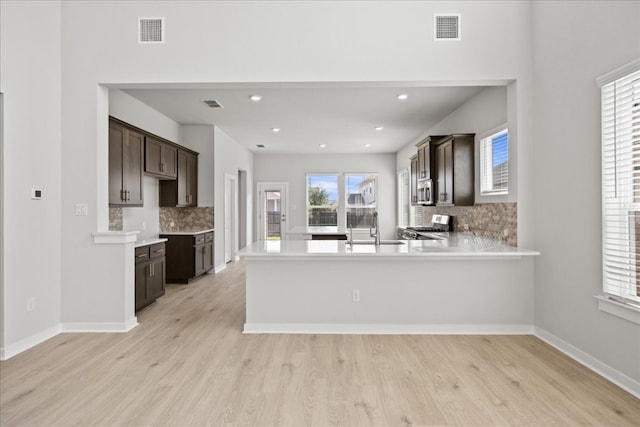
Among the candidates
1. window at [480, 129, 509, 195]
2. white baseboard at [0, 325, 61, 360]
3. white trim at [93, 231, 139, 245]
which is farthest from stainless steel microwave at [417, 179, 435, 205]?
white baseboard at [0, 325, 61, 360]

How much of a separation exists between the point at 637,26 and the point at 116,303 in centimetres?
483

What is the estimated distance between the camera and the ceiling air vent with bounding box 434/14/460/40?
367 centimetres

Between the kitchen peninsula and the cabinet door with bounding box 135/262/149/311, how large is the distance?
5.00 feet

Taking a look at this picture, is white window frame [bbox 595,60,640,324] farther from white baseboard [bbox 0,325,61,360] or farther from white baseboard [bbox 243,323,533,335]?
white baseboard [bbox 0,325,61,360]

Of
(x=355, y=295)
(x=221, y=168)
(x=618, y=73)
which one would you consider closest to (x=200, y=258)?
(x=221, y=168)

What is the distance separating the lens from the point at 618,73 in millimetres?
2564

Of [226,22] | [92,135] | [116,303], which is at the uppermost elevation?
[226,22]

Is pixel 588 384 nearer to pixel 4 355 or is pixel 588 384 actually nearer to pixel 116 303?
pixel 116 303

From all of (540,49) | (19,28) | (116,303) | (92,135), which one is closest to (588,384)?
(540,49)

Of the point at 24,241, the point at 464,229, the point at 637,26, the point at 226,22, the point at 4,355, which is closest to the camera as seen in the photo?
the point at 637,26

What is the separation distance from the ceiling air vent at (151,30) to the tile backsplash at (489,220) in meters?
3.91

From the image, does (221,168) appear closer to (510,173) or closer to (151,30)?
(151,30)

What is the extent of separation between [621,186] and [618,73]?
2.52 feet

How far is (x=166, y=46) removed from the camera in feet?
12.2
